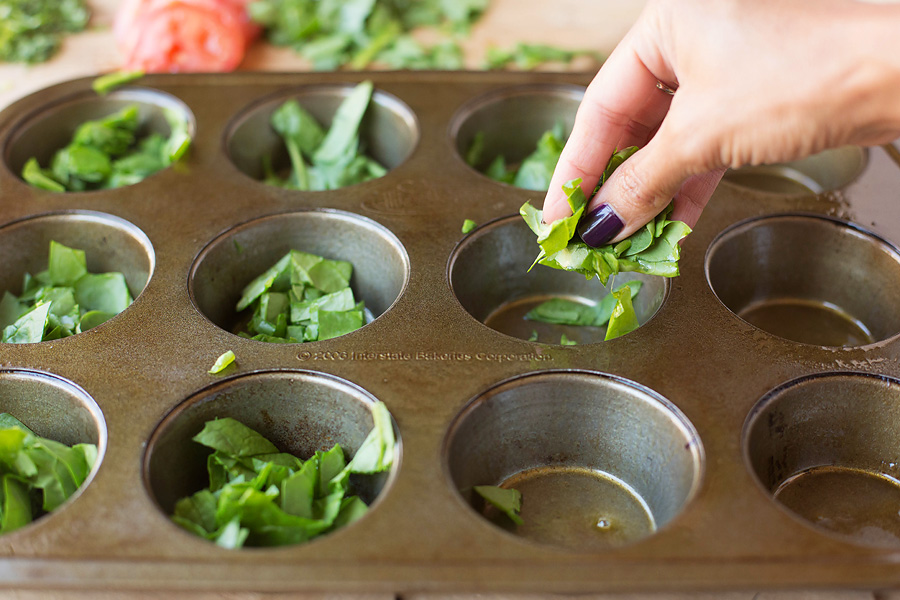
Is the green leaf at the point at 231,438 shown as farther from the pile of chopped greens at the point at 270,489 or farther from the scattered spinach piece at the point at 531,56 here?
the scattered spinach piece at the point at 531,56

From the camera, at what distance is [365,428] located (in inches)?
72.2

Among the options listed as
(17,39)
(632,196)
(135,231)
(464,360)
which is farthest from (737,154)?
(17,39)

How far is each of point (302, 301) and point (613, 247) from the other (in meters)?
0.88

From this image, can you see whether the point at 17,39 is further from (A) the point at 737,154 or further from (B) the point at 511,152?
(A) the point at 737,154

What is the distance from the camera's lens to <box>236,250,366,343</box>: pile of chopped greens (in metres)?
2.14

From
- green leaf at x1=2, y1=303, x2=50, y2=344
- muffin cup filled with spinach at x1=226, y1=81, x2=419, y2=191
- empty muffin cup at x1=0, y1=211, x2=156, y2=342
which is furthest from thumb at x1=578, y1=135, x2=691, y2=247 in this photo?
green leaf at x1=2, y1=303, x2=50, y2=344

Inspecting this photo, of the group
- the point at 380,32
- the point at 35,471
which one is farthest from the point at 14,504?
the point at 380,32

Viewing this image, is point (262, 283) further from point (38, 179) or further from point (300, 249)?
point (38, 179)

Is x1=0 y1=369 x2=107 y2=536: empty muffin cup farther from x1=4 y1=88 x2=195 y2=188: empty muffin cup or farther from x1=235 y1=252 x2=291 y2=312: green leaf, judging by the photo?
x1=4 y1=88 x2=195 y2=188: empty muffin cup

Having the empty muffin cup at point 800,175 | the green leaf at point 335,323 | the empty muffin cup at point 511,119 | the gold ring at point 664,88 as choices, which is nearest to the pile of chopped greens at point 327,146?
the empty muffin cup at point 511,119

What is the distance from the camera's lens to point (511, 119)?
2.85 m

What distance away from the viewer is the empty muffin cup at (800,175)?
2717mm

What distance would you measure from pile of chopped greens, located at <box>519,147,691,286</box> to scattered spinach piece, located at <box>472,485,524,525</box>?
541mm

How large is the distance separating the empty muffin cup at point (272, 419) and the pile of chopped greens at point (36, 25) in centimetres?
220
